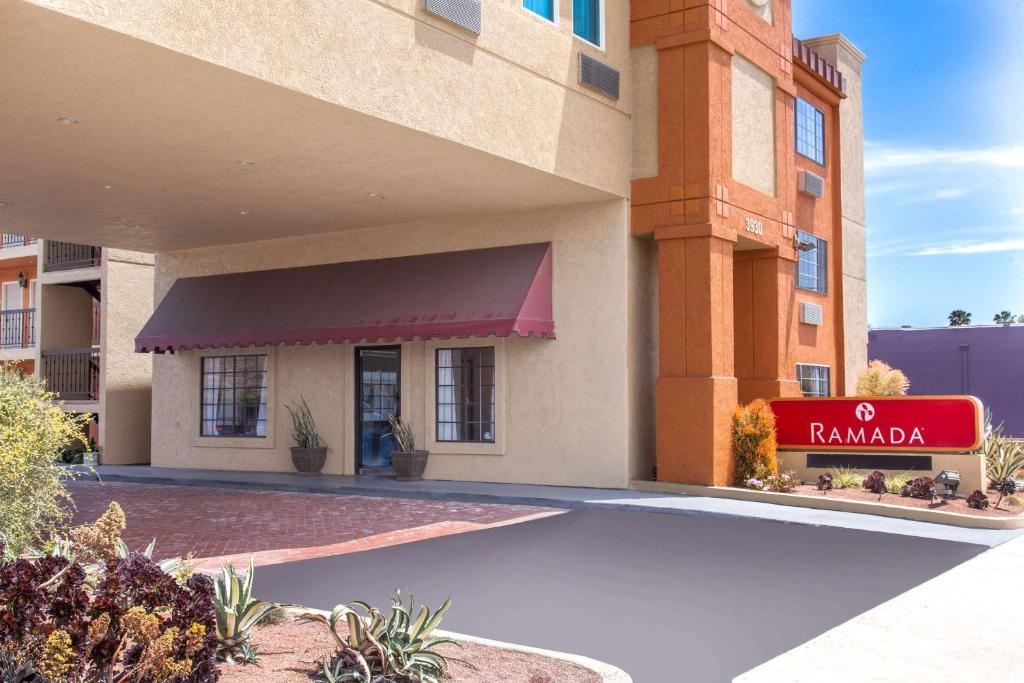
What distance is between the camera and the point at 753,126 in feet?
59.7

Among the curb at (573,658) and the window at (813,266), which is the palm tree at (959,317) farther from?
the curb at (573,658)

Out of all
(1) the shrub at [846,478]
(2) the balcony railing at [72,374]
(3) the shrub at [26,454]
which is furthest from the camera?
(2) the balcony railing at [72,374]

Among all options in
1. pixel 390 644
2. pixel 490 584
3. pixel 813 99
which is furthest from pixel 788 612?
pixel 813 99

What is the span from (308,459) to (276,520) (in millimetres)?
5742

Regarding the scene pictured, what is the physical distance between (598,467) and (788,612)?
28.2 ft

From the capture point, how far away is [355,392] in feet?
64.5

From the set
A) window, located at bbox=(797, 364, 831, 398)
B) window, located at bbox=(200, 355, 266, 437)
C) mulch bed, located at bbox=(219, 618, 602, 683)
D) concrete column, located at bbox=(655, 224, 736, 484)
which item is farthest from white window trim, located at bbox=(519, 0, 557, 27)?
mulch bed, located at bbox=(219, 618, 602, 683)

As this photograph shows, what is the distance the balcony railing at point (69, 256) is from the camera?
25.5m

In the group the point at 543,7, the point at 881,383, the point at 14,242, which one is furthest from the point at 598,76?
the point at 14,242

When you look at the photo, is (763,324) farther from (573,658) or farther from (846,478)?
(573,658)

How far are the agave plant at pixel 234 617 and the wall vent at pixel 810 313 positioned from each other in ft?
57.0

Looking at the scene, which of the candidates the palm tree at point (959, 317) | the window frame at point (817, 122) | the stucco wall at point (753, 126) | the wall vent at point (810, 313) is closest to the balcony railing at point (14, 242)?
the stucco wall at point (753, 126)

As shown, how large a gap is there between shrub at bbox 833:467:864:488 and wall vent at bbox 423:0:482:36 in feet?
28.5

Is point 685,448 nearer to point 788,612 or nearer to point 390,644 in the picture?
point 788,612
